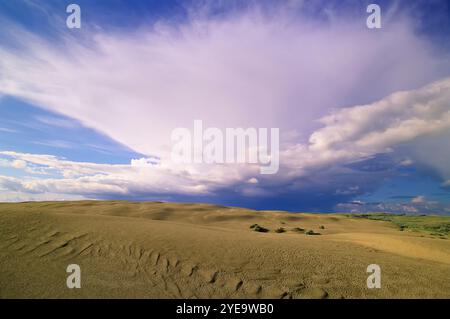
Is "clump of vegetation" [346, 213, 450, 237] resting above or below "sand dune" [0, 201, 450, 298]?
below

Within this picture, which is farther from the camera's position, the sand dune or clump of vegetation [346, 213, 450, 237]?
clump of vegetation [346, 213, 450, 237]

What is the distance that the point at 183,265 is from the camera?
8.48 m

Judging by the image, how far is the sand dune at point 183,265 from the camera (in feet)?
23.7

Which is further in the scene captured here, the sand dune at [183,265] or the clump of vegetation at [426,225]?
the clump of vegetation at [426,225]

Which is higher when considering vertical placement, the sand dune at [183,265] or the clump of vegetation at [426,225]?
the sand dune at [183,265]

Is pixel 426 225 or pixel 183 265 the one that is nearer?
pixel 183 265

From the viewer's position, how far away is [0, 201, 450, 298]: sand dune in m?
7.23

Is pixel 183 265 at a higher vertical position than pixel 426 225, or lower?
higher
